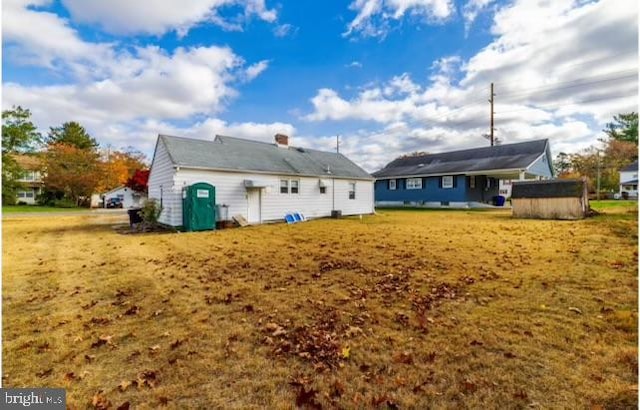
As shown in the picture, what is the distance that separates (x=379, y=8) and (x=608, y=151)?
4774cm

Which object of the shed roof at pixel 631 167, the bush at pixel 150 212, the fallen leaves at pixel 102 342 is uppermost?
the shed roof at pixel 631 167

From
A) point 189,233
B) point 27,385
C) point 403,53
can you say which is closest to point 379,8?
point 403,53

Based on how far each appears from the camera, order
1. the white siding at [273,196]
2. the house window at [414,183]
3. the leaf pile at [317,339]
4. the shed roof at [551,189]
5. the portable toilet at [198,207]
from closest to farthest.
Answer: the leaf pile at [317,339]
the portable toilet at [198,207]
the white siding at [273,196]
the shed roof at [551,189]
the house window at [414,183]

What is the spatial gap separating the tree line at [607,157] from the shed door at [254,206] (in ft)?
131

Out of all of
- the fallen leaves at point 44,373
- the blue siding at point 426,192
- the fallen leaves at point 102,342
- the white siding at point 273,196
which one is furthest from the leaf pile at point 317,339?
the blue siding at point 426,192

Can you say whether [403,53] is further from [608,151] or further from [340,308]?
[608,151]

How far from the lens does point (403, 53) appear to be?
15.2 metres

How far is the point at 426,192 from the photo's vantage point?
27.3 m

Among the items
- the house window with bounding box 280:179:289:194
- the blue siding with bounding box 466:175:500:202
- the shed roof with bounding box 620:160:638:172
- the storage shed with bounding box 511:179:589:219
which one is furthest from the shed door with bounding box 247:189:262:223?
the shed roof with bounding box 620:160:638:172

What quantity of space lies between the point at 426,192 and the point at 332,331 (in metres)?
25.8

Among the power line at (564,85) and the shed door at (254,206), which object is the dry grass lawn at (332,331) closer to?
the shed door at (254,206)

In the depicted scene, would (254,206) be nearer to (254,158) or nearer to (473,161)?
(254,158)

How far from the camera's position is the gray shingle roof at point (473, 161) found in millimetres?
23531

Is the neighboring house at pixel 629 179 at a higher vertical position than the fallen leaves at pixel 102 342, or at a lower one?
higher
